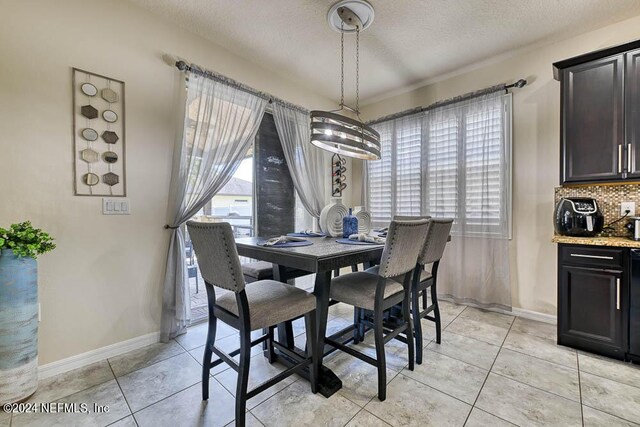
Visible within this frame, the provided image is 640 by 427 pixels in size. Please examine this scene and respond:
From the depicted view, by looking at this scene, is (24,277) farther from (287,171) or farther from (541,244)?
(541,244)

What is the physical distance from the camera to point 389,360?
2.05 m

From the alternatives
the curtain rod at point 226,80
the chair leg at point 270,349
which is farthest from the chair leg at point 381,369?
the curtain rod at point 226,80

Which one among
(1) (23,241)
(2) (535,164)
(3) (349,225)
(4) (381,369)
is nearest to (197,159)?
(1) (23,241)

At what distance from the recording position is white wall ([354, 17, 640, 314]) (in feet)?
8.74

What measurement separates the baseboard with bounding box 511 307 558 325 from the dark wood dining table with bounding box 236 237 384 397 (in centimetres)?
212

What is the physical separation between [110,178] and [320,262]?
1.81m

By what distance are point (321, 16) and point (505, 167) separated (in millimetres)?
2332

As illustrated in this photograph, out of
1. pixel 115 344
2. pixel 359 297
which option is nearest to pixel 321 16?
pixel 359 297

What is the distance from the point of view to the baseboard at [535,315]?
2668 mm

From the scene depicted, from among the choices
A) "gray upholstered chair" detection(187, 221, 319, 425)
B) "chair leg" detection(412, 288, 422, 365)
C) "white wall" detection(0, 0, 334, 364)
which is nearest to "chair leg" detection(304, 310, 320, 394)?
"gray upholstered chair" detection(187, 221, 319, 425)

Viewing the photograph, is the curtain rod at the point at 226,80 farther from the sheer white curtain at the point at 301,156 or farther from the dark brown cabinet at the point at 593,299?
the dark brown cabinet at the point at 593,299

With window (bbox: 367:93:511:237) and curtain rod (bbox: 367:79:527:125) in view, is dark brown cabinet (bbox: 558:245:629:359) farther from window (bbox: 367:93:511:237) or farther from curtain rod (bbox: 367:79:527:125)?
curtain rod (bbox: 367:79:527:125)

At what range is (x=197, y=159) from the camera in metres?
2.49

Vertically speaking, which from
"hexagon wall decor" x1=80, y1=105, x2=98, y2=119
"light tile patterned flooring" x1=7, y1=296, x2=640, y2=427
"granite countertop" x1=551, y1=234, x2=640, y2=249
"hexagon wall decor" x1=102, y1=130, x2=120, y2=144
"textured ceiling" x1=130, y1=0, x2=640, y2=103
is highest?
"textured ceiling" x1=130, y1=0, x2=640, y2=103
